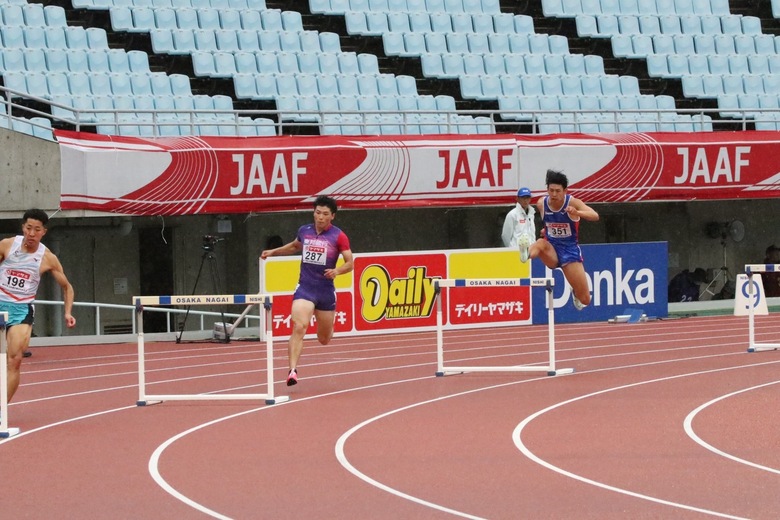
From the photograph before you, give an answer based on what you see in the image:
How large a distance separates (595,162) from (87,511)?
16.6 metres

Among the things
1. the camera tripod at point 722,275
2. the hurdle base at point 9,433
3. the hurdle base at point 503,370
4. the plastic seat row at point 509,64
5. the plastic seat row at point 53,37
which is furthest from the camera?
the camera tripod at point 722,275

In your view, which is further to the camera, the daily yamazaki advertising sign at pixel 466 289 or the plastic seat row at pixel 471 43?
the plastic seat row at pixel 471 43

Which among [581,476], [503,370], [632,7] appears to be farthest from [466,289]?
[581,476]

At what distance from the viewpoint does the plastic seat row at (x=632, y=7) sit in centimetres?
2766

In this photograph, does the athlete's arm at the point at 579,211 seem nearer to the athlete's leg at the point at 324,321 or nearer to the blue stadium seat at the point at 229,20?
the athlete's leg at the point at 324,321

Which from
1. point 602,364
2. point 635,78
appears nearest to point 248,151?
point 602,364

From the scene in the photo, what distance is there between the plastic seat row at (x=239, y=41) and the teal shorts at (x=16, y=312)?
12.5 metres

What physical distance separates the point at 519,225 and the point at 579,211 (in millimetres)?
6086

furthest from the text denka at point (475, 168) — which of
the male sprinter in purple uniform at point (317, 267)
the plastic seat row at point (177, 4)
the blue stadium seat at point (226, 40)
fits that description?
the male sprinter in purple uniform at point (317, 267)

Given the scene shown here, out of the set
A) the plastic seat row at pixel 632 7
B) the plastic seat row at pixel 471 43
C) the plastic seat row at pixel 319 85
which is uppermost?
the plastic seat row at pixel 632 7

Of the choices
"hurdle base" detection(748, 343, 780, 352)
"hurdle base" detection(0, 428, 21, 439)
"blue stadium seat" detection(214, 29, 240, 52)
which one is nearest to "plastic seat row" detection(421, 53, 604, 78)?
"blue stadium seat" detection(214, 29, 240, 52)

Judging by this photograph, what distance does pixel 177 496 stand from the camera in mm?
7445

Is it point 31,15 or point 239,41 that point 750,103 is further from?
point 31,15

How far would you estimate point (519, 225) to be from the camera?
744 inches
